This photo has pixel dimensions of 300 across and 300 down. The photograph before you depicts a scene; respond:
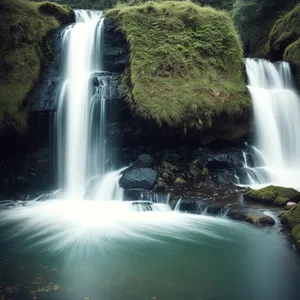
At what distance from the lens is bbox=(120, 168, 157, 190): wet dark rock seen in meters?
8.80

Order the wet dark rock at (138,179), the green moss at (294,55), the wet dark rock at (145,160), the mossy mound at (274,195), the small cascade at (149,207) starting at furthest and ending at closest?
the green moss at (294,55), the wet dark rock at (145,160), the wet dark rock at (138,179), the small cascade at (149,207), the mossy mound at (274,195)

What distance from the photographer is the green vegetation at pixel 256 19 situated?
55.3 feet

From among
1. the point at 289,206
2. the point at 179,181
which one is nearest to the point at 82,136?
the point at 179,181

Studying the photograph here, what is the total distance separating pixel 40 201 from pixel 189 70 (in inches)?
259

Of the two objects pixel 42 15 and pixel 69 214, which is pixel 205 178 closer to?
pixel 69 214

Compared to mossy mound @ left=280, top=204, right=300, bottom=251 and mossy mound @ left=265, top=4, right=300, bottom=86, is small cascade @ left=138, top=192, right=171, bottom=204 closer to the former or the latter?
mossy mound @ left=280, top=204, right=300, bottom=251

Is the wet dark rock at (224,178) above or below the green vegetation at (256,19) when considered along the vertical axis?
below

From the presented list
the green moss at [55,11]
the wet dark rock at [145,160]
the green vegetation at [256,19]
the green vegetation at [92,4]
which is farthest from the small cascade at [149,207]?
the green vegetation at [92,4]

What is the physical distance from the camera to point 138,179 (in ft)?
29.1

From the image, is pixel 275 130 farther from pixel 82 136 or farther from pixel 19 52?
pixel 19 52

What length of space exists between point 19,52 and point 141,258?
29.1 ft

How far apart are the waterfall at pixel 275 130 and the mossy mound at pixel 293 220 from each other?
2.81 m

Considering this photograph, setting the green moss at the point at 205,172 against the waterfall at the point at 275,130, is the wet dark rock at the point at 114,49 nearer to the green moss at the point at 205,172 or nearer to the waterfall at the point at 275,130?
the green moss at the point at 205,172

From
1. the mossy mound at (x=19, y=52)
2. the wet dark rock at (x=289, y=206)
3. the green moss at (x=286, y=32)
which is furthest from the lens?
the green moss at (x=286, y=32)
